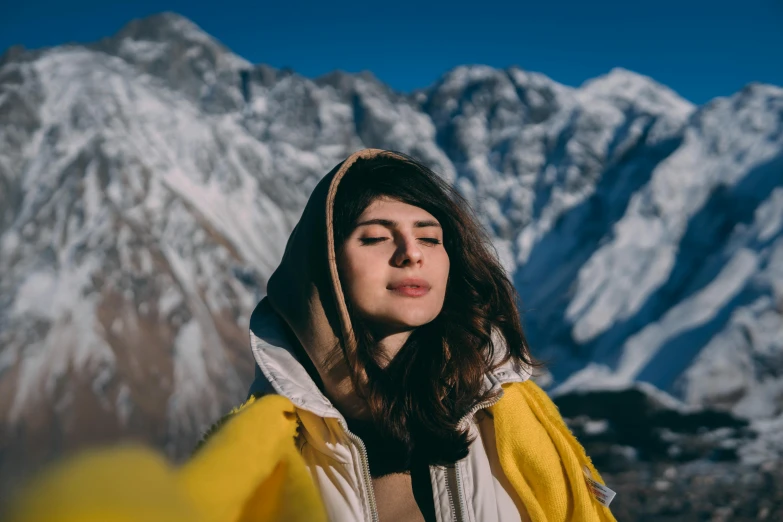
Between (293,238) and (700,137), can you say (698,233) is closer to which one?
(700,137)

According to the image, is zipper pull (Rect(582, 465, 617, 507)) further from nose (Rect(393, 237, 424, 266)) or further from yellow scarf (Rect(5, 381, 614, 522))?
nose (Rect(393, 237, 424, 266))

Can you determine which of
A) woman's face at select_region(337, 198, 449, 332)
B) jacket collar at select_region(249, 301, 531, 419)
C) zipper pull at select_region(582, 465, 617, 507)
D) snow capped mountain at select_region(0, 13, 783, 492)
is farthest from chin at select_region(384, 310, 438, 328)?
snow capped mountain at select_region(0, 13, 783, 492)

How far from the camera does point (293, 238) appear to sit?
1271mm

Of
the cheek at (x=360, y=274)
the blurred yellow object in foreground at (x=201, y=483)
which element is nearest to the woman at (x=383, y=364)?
the cheek at (x=360, y=274)

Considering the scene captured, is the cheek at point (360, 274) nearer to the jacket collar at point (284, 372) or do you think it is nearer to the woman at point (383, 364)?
the woman at point (383, 364)

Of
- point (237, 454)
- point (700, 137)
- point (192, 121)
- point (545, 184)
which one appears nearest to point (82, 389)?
point (192, 121)

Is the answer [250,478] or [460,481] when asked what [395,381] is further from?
[250,478]

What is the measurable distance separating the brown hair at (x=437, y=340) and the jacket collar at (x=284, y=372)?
0.03 m

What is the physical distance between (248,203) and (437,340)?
63.2 ft

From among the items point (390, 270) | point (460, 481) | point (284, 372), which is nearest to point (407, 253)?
point (390, 270)

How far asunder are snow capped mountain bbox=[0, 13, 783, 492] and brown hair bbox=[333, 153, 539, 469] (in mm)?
9781

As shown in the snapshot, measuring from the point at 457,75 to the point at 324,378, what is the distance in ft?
76.9

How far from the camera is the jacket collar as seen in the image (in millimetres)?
1123

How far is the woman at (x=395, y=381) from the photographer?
3.76 ft
